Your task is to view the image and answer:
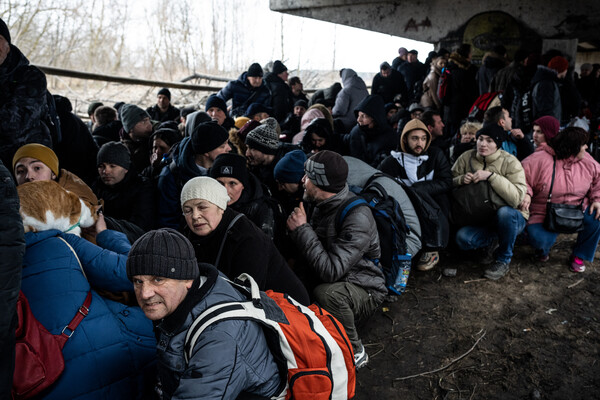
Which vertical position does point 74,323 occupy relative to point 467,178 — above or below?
below

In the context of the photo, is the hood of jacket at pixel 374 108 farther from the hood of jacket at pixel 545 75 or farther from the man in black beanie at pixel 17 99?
the man in black beanie at pixel 17 99

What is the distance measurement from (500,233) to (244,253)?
3040mm

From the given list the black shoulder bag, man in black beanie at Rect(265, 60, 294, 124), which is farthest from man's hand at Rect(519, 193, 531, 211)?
man in black beanie at Rect(265, 60, 294, 124)

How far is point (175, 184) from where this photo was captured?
154 inches

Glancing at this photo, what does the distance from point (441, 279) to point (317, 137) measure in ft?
7.59

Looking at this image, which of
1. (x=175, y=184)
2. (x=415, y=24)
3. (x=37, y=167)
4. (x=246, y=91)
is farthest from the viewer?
(x=415, y=24)

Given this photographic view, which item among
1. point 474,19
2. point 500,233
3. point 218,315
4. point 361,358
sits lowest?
point 361,358

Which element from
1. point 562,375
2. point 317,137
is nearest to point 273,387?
point 562,375

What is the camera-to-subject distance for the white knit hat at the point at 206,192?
8.62ft

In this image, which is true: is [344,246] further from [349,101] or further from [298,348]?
[349,101]

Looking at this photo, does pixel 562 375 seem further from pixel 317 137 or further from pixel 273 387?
pixel 317 137

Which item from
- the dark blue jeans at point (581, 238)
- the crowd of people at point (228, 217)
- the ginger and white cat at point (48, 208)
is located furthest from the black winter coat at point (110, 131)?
the dark blue jeans at point (581, 238)

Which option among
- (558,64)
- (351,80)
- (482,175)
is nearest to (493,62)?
(558,64)

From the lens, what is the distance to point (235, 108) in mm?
7867
